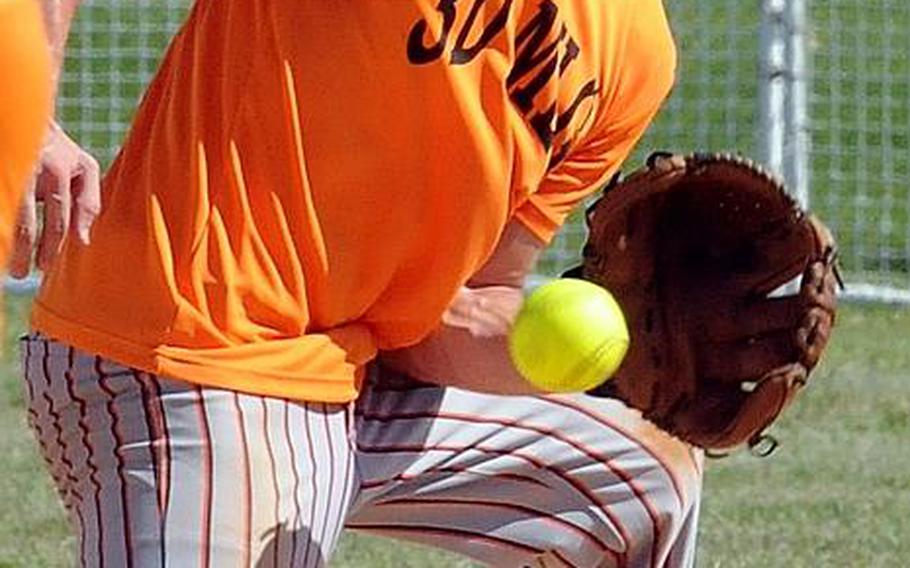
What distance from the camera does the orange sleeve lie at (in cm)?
358

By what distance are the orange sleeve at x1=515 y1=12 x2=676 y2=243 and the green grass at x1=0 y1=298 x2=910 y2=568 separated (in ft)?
6.39

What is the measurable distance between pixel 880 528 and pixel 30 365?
285 centimetres

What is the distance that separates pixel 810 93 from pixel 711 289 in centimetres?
560

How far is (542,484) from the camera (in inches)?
147

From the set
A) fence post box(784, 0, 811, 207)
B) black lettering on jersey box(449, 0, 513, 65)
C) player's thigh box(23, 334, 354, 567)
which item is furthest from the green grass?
black lettering on jersey box(449, 0, 513, 65)

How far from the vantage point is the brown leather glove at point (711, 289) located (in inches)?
Answer: 151

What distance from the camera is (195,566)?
323 cm

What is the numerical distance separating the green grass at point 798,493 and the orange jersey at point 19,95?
11.3 ft

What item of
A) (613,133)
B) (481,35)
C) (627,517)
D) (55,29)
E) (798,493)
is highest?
(55,29)

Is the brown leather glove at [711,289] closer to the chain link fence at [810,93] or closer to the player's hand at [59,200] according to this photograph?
the player's hand at [59,200]

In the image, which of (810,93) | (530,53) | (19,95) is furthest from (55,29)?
(810,93)

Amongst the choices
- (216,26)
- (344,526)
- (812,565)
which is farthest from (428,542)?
(812,565)

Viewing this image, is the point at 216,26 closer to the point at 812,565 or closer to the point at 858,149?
the point at 812,565

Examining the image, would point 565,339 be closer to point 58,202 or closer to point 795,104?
point 58,202
